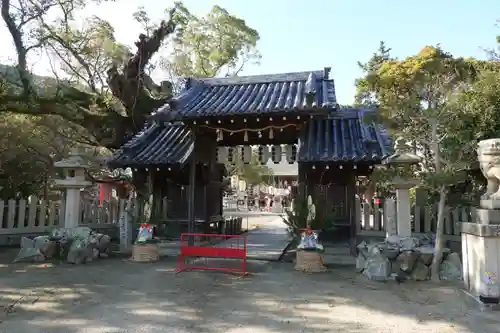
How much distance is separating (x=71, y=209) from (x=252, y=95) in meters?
7.08

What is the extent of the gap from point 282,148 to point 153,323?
8.24 meters

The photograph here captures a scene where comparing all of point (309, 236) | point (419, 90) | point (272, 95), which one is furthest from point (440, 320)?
point (272, 95)

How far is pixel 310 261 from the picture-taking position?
28.5 ft

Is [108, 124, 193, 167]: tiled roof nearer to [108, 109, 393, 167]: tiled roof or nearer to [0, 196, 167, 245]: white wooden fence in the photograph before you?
[108, 109, 393, 167]: tiled roof

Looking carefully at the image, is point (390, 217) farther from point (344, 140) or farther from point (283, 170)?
point (283, 170)

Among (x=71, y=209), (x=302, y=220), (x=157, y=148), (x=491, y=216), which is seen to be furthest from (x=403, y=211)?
(x=71, y=209)

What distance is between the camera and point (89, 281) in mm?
7453

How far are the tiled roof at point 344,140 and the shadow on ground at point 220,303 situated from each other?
3388 mm

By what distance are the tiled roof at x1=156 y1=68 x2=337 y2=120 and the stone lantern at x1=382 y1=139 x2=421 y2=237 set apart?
2.25 metres

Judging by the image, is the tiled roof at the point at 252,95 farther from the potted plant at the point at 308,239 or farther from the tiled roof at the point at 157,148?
the potted plant at the point at 308,239

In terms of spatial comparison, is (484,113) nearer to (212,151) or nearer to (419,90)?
(419,90)

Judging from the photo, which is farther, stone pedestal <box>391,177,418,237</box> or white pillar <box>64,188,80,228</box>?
white pillar <box>64,188,80,228</box>

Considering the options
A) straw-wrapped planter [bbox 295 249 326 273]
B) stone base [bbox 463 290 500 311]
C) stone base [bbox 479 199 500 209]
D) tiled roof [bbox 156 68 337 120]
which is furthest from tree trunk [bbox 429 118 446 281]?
tiled roof [bbox 156 68 337 120]

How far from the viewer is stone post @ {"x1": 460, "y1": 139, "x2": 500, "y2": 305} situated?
18.8 ft
